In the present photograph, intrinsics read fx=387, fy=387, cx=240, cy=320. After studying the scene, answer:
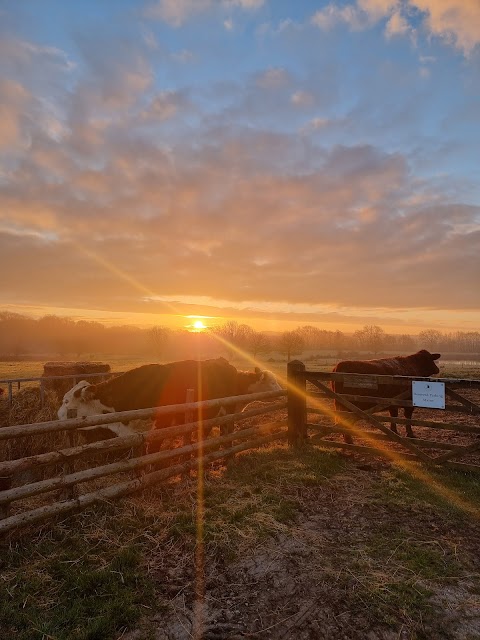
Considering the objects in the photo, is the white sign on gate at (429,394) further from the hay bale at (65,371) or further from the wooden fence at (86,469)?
the hay bale at (65,371)

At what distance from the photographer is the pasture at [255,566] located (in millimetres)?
3164

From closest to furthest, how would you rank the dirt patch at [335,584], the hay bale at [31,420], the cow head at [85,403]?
the dirt patch at [335,584]
the cow head at [85,403]
the hay bale at [31,420]

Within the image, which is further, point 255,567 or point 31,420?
point 31,420

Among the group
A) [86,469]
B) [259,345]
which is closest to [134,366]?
[259,345]

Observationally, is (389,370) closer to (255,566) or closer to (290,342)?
(255,566)

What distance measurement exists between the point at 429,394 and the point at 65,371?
14.1 meters

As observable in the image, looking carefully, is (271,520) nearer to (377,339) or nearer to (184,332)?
(184,332)

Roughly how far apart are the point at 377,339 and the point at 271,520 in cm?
10636

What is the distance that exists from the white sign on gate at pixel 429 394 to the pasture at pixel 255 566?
1.28 m

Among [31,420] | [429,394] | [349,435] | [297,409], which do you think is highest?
[429,394]

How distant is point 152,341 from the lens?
8394cm

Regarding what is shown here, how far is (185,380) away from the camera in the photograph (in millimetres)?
10078

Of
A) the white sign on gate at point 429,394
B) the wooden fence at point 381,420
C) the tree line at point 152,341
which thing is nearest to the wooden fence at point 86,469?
the wooden fence at point 381,420

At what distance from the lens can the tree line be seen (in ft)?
249
